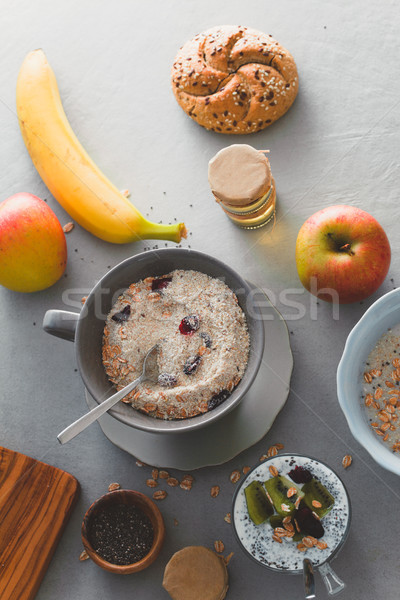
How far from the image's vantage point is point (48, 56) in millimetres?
1810

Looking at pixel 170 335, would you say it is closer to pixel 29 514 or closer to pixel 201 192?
pixel 201 192

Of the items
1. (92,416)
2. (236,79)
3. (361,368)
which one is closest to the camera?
(92,416)

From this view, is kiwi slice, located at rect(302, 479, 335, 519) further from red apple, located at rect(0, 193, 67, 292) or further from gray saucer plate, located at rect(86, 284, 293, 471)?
red apple, located at rect(0, 193, 67, 292)

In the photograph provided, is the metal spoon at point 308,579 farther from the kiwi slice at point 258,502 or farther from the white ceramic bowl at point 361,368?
the white ceramic bowl at point 361,368

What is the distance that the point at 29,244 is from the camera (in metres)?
1.53

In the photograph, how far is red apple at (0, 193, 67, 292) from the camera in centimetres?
153

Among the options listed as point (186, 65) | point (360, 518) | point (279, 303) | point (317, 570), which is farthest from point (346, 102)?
point (317, 570)

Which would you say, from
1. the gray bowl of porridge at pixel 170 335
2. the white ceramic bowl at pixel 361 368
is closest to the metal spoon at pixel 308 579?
the white ceramic bowl at pixel 361 368

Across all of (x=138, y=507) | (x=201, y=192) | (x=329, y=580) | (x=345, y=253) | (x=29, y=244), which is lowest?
(x=329, y=580)

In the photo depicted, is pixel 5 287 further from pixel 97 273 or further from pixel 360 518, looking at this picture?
pixel 360 518

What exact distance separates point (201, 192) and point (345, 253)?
43cm

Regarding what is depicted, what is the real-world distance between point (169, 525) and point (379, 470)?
1.69ft

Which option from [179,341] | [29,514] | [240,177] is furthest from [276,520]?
[240,177]

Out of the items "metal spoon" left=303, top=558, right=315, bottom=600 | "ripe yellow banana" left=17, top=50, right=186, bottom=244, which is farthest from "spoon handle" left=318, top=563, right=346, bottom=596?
"ripe yellow banana" left=17, top=50, right=186, bottom=244
